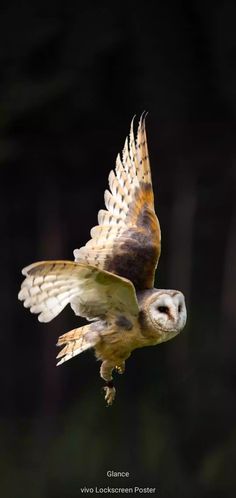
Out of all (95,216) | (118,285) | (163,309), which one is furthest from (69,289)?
(95,216)

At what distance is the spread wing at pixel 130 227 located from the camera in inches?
122

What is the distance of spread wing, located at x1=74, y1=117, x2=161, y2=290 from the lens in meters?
3.10

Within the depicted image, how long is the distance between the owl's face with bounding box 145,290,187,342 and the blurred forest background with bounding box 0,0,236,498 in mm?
3460

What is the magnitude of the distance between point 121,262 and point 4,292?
11.6 ft

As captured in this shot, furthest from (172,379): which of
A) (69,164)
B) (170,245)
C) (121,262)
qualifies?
(121,262)

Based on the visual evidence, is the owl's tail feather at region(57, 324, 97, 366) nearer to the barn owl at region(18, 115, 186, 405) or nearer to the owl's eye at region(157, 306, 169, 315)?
the barn owl at region(18, 115, 186, 405)

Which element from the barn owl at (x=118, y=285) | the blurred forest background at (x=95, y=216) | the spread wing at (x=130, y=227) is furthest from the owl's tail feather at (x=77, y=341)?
the blurred forest background at (x=95, y=216)

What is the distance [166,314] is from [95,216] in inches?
138

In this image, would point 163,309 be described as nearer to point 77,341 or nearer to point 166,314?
point 166,314

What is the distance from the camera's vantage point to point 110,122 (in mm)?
6805

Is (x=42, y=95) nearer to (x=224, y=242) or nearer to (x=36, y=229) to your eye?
(x=36, y=229)

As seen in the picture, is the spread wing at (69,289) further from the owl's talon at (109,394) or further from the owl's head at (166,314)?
the owl's talon at (109,394)

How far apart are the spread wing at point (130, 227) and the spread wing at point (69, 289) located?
14 centimetres

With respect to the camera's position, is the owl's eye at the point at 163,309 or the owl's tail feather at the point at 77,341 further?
the owl's tail feather at the point at 77,341
